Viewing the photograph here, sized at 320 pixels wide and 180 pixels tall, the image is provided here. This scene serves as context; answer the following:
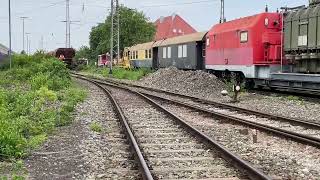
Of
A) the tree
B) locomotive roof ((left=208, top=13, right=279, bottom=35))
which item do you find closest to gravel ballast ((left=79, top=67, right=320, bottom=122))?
locomotive roof ((left=208, top=13, right=279, bottom=35))

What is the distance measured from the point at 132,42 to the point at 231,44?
208ft

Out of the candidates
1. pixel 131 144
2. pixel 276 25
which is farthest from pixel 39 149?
pixel 276 25

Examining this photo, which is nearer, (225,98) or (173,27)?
(225,98)

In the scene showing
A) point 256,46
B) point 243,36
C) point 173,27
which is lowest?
point 256,46

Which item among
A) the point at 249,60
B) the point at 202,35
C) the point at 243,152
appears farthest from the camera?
the point at 202,35

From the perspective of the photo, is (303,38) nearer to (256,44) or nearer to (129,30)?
(256,44)

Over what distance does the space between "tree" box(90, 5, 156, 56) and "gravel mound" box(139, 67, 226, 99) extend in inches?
1970

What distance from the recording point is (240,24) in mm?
24594

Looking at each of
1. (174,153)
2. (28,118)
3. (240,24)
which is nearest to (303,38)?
(240,24)

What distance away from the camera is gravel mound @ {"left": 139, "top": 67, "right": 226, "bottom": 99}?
87.3 ft

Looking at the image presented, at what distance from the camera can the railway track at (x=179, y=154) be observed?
720 centimetres

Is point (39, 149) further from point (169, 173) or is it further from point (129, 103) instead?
point (129, 103)

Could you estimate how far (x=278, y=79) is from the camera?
21.4m

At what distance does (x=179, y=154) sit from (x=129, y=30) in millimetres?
82188
